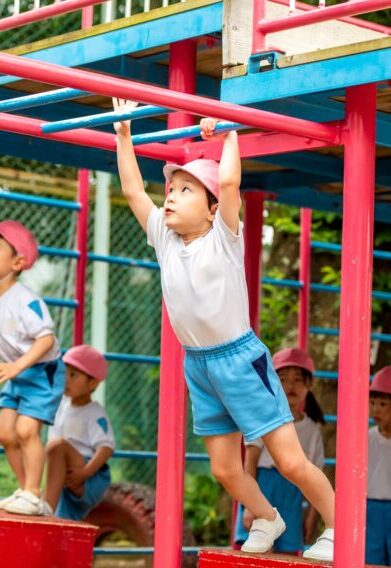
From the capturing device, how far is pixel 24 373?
6758 mm

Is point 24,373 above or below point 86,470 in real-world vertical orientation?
above

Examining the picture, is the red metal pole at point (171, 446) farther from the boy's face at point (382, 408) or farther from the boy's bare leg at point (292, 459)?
the boy's face at point (382, 408)

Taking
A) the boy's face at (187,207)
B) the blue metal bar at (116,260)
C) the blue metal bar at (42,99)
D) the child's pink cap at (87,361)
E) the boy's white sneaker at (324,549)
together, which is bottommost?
the boy's white sneaker at (324,549)

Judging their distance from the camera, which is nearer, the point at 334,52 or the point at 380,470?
the point at 334,52

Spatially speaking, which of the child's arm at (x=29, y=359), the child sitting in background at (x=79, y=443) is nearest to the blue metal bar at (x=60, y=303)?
the child sitting in background at (x=79, y=443)

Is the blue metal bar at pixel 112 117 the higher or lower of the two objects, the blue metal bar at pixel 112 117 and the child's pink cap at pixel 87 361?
the higher

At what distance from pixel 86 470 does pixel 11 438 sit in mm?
1514

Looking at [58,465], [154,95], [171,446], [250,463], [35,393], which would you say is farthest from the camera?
[58,465]

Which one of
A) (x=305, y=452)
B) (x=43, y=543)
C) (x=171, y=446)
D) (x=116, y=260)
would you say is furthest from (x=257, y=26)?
(x=116, y=260)

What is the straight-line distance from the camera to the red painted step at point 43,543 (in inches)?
242

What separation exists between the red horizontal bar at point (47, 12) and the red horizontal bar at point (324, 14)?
0.76 meters

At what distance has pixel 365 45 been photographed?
5121 millimetres

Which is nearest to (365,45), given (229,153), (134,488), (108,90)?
(229,153)

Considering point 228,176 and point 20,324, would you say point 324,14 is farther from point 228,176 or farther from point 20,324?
point 20,324
